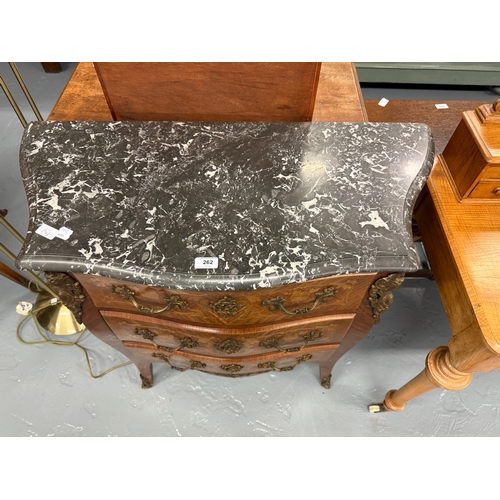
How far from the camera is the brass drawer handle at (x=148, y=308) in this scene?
89 centimetres

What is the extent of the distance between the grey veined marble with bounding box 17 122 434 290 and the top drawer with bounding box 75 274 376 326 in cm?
8

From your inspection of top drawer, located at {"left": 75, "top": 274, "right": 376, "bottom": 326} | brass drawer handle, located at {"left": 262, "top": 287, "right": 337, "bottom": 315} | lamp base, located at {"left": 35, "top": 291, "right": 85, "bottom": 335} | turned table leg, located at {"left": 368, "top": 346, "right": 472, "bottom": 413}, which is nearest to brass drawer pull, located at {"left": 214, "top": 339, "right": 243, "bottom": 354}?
top drawer, located at {"left": 75, "top": 274, "right": 376, "bottom": 326}

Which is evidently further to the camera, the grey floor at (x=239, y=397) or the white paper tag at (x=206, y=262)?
the grey floor at (x=239, y=397)

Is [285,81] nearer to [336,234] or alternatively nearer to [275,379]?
[336,234]

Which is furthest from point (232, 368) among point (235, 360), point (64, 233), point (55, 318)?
point (55, 318)

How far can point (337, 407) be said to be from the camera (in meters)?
1.59

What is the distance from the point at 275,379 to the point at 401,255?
1054 millimetres

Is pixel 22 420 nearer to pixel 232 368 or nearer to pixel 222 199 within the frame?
pixel 232 368

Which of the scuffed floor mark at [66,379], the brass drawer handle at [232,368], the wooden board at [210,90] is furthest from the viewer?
the scuffed floor mark at [66,379]

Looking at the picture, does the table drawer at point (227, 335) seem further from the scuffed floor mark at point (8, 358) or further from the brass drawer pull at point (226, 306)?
the scuffed floor mark at point (8, 358)

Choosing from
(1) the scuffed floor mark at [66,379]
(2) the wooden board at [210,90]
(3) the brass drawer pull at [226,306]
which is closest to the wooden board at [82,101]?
(2) the wooden board at [210,90]

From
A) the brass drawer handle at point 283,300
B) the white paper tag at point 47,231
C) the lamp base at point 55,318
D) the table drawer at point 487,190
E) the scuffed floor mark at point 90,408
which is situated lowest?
the scuffed floor mark at point 90,408

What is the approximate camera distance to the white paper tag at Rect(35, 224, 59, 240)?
0.84 metres

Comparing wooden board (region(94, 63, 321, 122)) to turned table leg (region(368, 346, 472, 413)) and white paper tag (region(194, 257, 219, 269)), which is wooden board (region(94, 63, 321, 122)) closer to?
white paper tag (region(194, 257, 219, 269))
